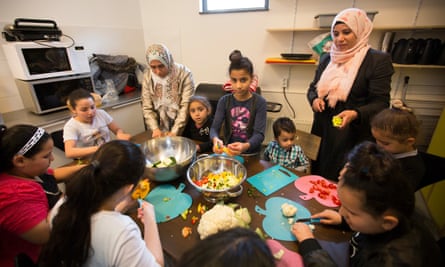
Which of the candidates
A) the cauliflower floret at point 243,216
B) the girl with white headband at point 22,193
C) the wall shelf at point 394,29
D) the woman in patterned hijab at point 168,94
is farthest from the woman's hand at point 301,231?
A: the wall shelf at point 394,29

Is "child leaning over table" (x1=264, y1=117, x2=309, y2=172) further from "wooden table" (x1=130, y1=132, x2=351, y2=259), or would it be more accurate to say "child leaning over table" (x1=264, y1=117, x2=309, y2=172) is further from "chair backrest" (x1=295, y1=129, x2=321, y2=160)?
"wooden table" (x1=130, y1=132, x2=351, y2=259)

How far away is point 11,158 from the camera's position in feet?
2.84

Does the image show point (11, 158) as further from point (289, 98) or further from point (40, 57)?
point (289, 98)

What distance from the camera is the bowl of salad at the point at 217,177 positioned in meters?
1.02

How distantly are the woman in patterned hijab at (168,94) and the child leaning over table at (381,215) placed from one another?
4.56 feet

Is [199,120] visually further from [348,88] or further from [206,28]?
[206,28]

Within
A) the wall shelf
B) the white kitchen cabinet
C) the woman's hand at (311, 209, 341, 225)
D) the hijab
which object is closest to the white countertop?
the white kitchen cabinet

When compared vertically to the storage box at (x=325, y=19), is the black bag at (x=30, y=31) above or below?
below

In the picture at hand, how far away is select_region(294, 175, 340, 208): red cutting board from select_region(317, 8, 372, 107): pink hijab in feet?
2.34

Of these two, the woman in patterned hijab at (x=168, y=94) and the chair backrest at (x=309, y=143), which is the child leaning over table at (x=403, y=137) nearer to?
the chair backrest at (x=309, y=143)

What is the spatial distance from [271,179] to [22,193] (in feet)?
3.49

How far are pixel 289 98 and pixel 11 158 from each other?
2974 millimetres

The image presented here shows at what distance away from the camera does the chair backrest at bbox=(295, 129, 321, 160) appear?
5.64ft

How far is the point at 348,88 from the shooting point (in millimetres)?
1531
